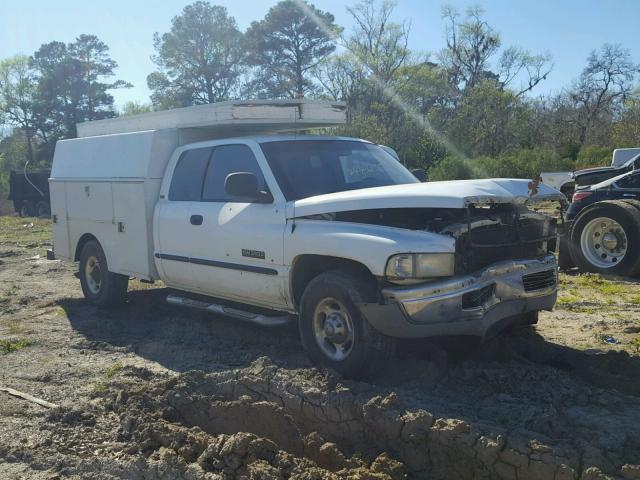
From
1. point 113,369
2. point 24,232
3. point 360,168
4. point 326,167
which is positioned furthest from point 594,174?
point 24,232

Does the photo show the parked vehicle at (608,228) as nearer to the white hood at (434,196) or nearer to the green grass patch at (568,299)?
the green grass patch at (568,299)

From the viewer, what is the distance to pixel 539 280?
18.1 feet

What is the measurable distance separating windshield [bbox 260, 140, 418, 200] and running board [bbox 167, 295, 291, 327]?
3.59 ft

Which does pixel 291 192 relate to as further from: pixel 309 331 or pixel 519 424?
pixel 519 424

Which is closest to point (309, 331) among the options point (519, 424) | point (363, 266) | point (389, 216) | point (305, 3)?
point (363, 266)

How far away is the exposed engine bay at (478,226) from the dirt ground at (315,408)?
2.69 ft

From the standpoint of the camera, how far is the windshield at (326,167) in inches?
247

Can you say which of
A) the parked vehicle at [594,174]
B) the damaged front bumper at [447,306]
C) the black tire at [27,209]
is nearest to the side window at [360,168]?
the damaged front bumper at [447,306]

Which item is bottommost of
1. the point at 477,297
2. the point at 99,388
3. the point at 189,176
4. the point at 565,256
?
the point at 99,388

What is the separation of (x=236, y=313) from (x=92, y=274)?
11.1ft

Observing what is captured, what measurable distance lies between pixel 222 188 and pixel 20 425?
2.87 m

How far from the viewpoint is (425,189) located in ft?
16.9

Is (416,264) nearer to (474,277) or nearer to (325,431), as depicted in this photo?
(474,277)

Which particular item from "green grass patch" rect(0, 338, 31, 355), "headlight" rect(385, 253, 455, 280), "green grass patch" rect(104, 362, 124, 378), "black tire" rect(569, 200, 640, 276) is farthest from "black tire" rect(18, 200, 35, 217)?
"headlight" rect(385, 253, 455, 280)
